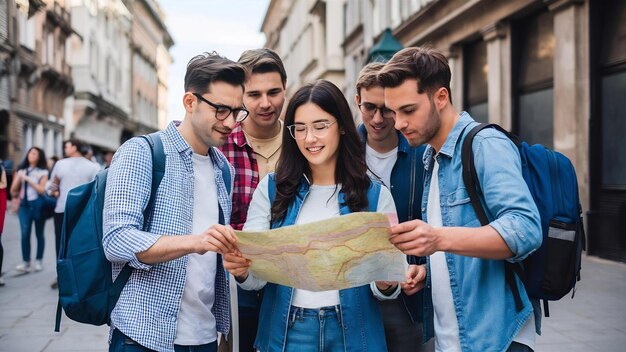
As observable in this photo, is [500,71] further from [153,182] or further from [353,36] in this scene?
[353,36]

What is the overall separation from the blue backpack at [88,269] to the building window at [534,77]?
35.4ft

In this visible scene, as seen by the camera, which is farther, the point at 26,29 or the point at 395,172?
the point at 26,29

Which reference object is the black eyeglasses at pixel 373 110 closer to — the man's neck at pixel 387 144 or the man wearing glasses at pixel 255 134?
the man's neck at pixel 387 144

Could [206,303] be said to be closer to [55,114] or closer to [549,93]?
[549,93]

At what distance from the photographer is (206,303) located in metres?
2.60

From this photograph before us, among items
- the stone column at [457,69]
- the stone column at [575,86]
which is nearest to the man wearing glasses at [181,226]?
the stone column at [575,86]

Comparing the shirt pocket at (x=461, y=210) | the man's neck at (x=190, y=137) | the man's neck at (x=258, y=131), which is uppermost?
the man's neck at (x=258, y=131)

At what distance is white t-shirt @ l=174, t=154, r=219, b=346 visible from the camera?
2498 millimetres

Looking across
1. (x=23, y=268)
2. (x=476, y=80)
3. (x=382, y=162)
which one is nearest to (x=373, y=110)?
(x=382, y=162)

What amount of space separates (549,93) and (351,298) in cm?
1058

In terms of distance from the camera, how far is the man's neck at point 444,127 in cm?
246

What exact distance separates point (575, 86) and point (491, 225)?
9483 millimetres

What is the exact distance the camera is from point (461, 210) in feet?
7.45

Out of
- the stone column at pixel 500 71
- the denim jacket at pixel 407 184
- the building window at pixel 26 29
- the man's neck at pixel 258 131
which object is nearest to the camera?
the denim jacket at pixel 407 184
